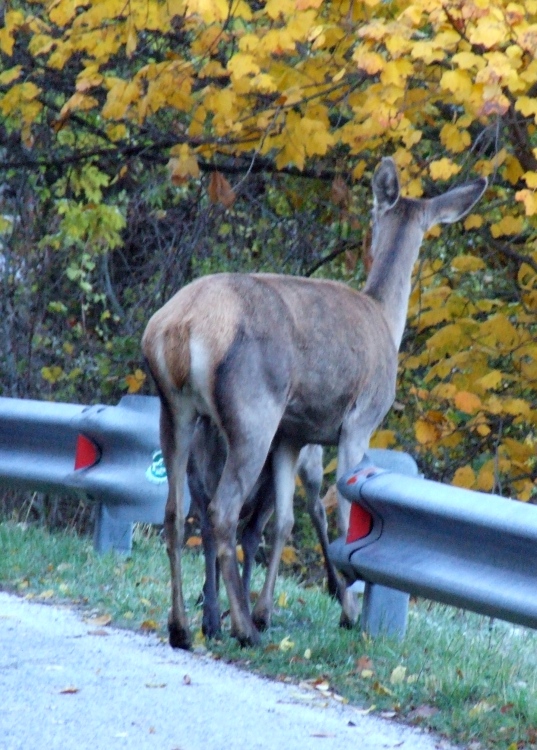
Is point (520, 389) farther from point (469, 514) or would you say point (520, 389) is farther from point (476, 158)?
point (469, 514)

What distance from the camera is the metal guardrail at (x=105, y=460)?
791 cm

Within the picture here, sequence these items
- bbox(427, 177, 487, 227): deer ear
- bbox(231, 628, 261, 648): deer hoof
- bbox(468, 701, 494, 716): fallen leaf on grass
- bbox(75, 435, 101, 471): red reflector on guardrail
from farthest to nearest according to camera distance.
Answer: bbox(427, 177, 487, 227): deer ear < bbox(75, 435, 101, 471): red reflector on guardrail < bbox(231, 628, 261, 648): deer hoof < bbox(468, 701, 494, 716): fallen leaf on grass

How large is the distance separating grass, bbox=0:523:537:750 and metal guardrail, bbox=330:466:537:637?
11.3 inches

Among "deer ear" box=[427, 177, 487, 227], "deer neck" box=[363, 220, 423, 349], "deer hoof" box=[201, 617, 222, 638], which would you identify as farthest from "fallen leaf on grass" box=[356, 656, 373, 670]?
"deer ear" box=[427, 177, 487, 227]

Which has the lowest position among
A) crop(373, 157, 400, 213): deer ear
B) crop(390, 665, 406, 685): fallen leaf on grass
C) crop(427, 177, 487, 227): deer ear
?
crop(390, 665, 406, 685): fallen leaf on grass

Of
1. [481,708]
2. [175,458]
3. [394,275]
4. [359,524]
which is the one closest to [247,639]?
[359,524]

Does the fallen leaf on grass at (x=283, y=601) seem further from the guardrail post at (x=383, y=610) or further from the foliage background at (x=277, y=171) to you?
the foliage background at (x=277, y=171)

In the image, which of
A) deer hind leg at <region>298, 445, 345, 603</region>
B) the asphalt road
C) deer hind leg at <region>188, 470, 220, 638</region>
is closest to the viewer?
the asphalt road

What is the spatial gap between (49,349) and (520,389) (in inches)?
201

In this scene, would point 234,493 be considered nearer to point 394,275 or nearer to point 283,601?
point 283,601

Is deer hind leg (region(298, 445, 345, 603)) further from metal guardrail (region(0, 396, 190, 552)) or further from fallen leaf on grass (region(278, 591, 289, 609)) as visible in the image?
metal guardrail (region(0, 396, 190, 552))

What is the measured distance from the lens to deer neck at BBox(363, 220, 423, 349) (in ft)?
26.7

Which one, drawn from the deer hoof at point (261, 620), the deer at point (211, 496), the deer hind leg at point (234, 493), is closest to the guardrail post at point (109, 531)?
the deer at point (211, 496)

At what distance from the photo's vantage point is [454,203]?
28.6ft
